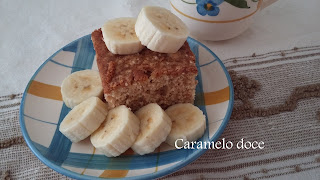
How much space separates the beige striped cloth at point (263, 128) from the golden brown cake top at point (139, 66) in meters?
0.45

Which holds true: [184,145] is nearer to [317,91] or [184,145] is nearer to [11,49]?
[317,91]

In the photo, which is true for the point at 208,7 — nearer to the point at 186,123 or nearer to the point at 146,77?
the point at 146,77

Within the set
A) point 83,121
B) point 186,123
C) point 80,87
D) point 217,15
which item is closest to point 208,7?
point 217,15

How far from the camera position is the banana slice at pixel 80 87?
1701 mm

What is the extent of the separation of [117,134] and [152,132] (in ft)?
0.55

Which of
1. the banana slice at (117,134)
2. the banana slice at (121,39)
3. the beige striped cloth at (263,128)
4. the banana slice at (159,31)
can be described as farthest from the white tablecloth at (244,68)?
the banana slice at (121,39)

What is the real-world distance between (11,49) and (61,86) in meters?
0.86

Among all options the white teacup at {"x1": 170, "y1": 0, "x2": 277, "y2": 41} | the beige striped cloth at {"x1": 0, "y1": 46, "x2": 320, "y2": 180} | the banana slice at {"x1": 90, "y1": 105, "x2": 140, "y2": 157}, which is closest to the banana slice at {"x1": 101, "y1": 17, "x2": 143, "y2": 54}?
the banana slice at {"x1": 90, "y1": 105, "x2": 140, "y2": 157}

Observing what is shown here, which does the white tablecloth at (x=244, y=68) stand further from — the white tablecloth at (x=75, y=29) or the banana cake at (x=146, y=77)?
the banana cake at (x=146, y=77)

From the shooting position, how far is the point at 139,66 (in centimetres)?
161

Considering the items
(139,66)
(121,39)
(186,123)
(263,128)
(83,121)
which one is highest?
(121,39)

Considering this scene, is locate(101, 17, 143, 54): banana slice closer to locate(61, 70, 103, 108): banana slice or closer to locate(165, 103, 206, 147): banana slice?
locate(61, 70, 103, 108): banana slice

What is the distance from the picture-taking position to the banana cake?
1575 mm

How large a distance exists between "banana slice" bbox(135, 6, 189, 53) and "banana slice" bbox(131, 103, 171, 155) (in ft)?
1.17
